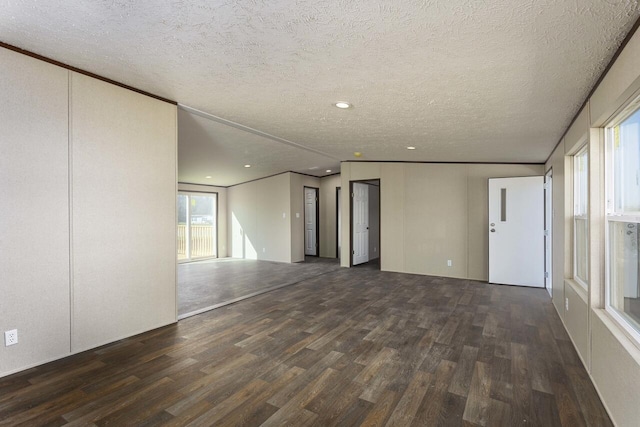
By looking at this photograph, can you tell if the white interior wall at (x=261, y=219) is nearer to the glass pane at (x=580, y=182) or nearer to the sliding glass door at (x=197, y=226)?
the sliding glass door at (x=197, y=226)

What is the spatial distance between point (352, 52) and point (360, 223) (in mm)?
5568

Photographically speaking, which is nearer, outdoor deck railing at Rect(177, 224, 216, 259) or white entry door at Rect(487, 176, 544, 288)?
white entry door at Rect(487, 176, 544, 288)

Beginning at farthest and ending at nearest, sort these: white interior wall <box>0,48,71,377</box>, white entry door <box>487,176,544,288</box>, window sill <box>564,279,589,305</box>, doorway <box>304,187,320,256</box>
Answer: doorway <box>304,187,320,256</box>
white entry door <box>487,176,544,288</box>
window sill <box>564,279,589,305</box>
white interior wall <box>0,48,71,377</box>

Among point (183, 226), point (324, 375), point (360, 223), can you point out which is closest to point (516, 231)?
point (360, 223)

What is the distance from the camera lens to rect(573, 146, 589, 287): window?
305cm

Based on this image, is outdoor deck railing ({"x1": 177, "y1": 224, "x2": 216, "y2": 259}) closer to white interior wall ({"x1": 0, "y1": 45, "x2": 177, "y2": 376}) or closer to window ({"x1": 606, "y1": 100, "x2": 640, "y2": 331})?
white interior wall ({"x1": 0, "y1": 45, "x2": 177, "y2": 376})

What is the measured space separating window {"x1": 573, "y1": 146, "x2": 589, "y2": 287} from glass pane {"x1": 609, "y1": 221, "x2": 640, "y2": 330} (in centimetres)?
88

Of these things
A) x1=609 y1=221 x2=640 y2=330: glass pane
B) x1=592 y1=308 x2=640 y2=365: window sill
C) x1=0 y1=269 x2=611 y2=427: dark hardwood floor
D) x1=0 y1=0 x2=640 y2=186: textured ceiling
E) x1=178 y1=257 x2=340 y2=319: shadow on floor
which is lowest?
x1=178 y1=257 x2=340 y2=319: shadow on floor

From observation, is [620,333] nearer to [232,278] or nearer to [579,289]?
[579,289]

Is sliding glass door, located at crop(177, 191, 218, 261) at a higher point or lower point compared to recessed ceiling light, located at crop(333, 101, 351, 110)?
lower

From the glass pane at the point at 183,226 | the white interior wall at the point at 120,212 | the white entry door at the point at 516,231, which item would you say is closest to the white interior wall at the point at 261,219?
the glass pane at the point at 183,226

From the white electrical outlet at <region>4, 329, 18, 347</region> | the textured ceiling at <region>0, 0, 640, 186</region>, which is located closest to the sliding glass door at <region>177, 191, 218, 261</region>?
the textured ceiling at <region>0, 0, 640, 186</region>

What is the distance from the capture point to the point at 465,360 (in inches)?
104

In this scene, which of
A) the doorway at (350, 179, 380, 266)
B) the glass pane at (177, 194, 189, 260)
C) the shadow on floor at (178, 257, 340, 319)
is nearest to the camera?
the shadow on floor at (178, 257, 340, 319)
